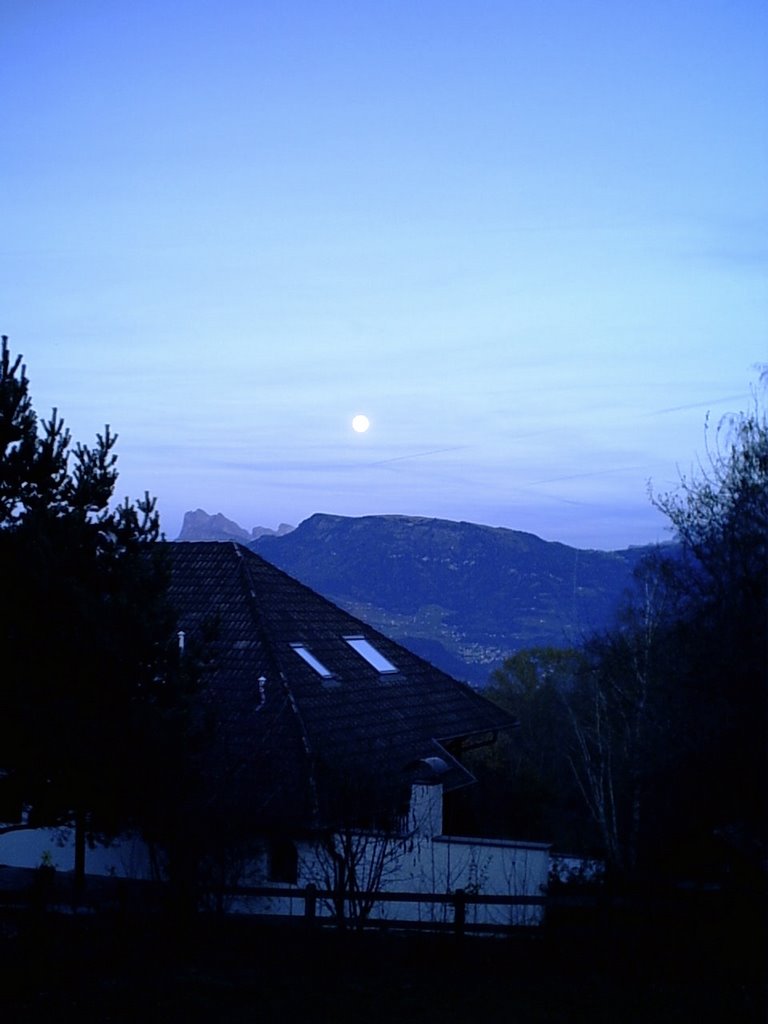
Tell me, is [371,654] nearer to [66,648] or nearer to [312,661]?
[312,661]

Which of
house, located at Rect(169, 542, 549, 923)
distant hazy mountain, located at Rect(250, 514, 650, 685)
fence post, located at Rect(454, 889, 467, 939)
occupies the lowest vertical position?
fence post, located at Rect(454, 889, 467, 939)

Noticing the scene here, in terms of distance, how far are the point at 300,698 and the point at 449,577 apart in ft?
331

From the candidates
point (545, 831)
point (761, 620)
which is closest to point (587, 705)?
point (545, 831)

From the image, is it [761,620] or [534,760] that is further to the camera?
[534,760]

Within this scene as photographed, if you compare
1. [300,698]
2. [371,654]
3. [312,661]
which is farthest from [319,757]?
[371,654]

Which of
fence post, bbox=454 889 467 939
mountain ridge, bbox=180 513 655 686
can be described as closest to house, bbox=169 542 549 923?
fence post, bbox=454 889 467 939

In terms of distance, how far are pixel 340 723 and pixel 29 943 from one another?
9.01m

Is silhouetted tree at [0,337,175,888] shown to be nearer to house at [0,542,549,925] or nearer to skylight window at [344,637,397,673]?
house at [0,542,549,925]

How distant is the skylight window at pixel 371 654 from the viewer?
23.1 meters

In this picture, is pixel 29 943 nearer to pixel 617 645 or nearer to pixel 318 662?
pixel 318 662

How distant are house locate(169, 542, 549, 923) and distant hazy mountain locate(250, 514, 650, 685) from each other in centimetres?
5937

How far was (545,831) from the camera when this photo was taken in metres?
25.9

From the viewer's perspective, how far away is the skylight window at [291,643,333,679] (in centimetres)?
2047

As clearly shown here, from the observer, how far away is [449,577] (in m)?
119
